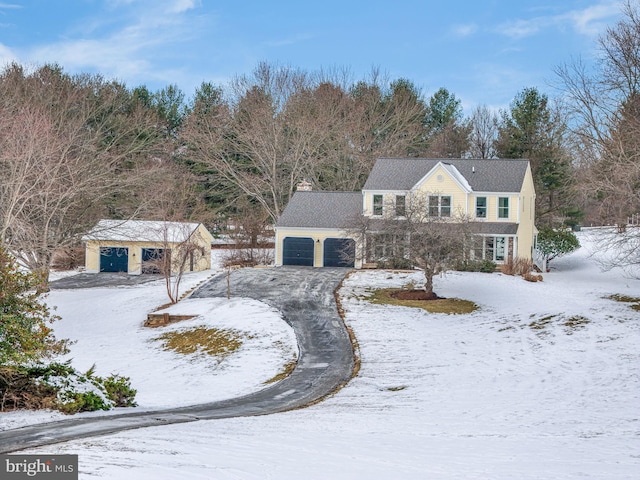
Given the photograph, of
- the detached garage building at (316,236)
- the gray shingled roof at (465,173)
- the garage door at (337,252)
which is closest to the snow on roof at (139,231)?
the detached garage building at (316,236)

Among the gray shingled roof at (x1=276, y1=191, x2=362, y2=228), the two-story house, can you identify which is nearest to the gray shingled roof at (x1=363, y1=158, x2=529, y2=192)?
the two-story house

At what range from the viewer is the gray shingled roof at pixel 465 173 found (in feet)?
152

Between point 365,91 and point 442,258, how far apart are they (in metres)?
35.5

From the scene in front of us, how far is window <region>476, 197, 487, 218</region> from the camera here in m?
46.3

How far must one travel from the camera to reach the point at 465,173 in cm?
4766

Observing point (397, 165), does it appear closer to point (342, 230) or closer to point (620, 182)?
point (342, 230)

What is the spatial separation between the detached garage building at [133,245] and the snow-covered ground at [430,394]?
4834 millimetres

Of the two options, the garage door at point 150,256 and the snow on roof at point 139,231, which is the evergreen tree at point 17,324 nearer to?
the snow on roof at point 139,231

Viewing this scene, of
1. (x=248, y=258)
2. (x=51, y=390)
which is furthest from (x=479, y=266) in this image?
(x=51, y=390)

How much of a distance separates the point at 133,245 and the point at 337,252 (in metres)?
12.3

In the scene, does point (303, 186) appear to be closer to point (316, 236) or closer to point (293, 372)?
point (316, 236)

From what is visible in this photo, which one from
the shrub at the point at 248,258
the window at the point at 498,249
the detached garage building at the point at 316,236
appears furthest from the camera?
the shrub at the point at 248,258

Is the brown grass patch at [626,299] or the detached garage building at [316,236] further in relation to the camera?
the detached garage building at [316,236]

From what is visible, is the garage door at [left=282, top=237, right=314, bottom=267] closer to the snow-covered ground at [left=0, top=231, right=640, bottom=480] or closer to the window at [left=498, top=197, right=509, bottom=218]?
the snow-covered ground at [left=0, top=231, right=640, bottom=480]
